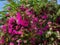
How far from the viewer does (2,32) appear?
Answer: 1711 mm

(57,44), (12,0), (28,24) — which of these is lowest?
(57,44)

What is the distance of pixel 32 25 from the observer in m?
1.62

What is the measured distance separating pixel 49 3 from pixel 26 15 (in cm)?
25

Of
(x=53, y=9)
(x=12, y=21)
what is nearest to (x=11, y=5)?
(x=12, y=21)

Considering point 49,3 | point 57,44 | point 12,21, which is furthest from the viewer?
point 49,3

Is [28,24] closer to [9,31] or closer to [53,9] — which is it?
[9,31]

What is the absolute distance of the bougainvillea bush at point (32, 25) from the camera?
5.25ft

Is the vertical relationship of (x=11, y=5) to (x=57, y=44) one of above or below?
above

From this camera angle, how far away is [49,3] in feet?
5.92

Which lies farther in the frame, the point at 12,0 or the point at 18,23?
the point at 12,0

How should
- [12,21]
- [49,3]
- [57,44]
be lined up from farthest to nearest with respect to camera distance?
[49,3] < [12,21] < [57,44]

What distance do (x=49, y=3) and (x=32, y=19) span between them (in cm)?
24

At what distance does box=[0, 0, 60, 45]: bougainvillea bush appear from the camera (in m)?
1.60

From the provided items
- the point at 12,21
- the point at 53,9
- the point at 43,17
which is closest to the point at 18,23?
the point at 12,21
